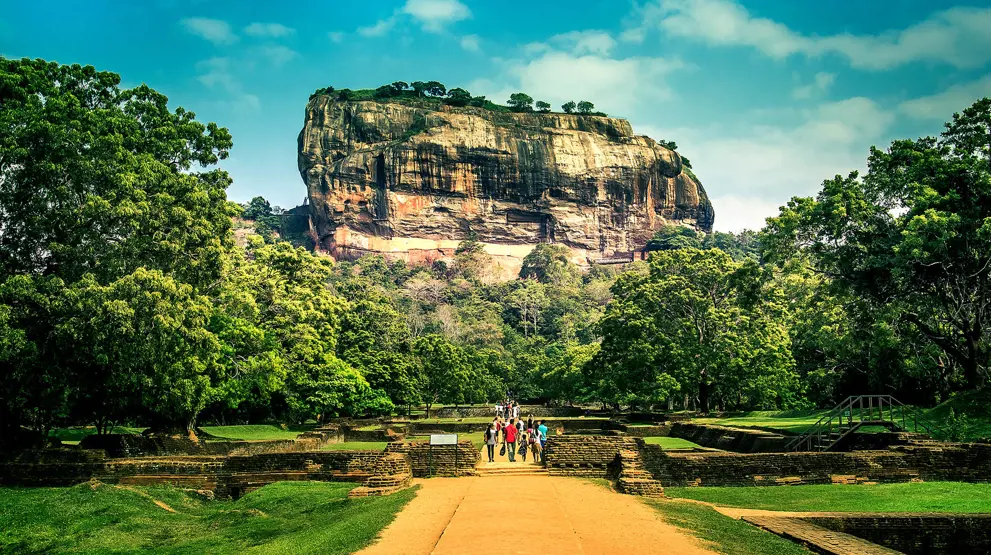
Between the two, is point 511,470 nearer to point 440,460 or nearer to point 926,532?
point 440,460

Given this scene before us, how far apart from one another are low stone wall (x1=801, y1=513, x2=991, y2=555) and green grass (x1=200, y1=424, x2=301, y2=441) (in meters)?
23.5

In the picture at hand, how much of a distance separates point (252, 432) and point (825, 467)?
24.6 m

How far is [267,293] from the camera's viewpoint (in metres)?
33.7

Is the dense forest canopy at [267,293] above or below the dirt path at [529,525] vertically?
above

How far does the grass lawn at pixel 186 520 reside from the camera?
10.9m

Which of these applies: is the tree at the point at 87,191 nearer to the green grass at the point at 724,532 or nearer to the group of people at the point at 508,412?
the group of people at the point at 508,412

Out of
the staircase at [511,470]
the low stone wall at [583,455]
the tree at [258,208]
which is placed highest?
the tree at [258,208]

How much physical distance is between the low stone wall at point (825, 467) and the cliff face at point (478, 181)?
433 ft

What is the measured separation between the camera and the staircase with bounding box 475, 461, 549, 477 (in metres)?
17.6

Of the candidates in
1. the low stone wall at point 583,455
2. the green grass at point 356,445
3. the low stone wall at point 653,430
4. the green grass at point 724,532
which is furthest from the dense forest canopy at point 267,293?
the green grass at point 724,532

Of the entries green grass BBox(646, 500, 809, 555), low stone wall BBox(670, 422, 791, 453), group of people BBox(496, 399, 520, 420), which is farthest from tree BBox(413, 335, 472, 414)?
green grass BBox(646, 500, 809, 555)

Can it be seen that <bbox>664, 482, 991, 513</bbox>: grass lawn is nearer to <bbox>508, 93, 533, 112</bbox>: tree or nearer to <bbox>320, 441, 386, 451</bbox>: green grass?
<bbox>320, 441, 386, 451</bbox>: green grass

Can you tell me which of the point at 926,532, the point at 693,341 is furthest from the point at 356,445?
the point at 926,532

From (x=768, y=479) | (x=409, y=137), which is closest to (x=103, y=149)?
(x=768, y=479)
